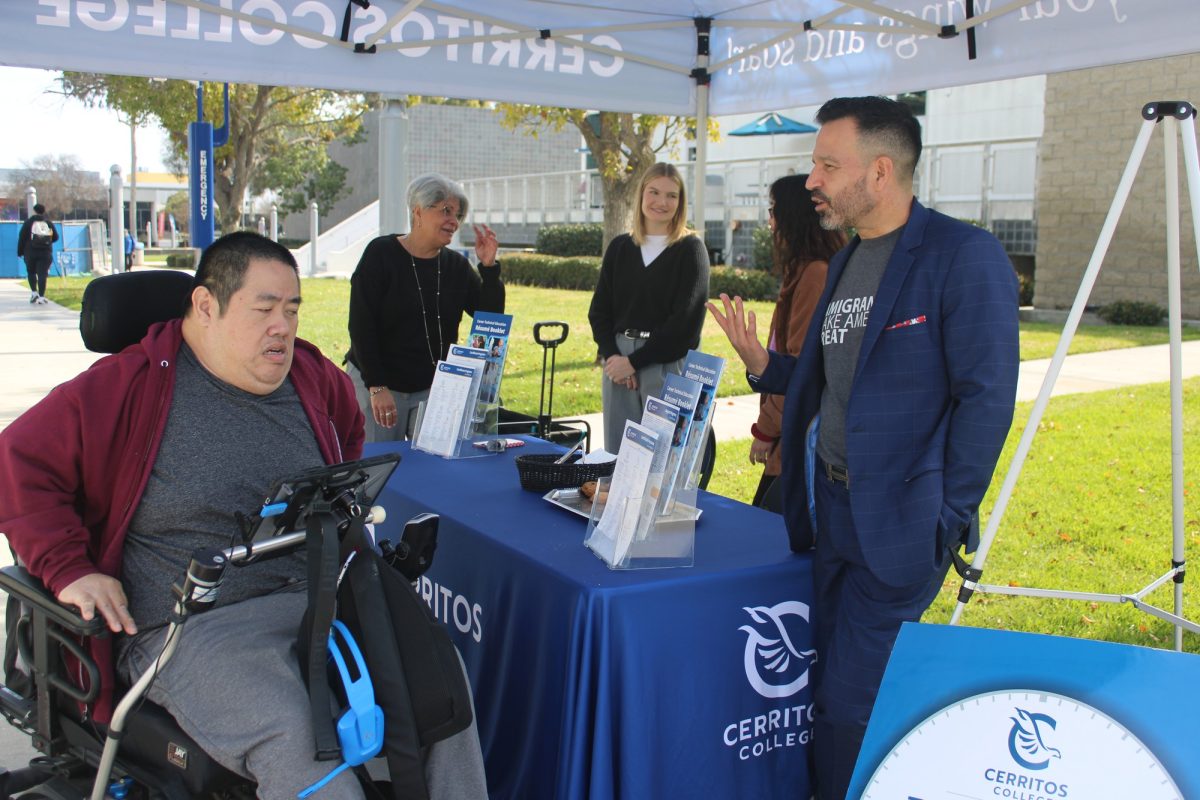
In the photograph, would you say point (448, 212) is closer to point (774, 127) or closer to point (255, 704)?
point (255, 704)

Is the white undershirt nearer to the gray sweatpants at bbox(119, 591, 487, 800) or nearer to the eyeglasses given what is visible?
the eyeglasses

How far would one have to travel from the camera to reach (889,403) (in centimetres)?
226

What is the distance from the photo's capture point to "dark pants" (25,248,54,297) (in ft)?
55.4

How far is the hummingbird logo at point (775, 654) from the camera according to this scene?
7.95ft

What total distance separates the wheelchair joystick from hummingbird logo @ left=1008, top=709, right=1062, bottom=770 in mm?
1382

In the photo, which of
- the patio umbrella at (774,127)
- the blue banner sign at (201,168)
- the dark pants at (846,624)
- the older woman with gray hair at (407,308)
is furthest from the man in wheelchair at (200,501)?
the patio umbrella at (774,127)

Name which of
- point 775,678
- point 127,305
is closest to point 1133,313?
point 775,678

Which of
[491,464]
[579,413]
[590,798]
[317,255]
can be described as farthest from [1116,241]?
[317,255]

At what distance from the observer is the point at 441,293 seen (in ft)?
14.0

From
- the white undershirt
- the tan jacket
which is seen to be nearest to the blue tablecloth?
the tan jacket

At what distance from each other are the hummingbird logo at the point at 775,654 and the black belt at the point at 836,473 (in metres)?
0.31

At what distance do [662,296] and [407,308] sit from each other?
104 centimetres

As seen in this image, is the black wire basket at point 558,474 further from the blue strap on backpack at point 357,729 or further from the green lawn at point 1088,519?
the green lawn at point 1088,519

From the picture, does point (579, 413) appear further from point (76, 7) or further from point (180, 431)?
point (180, 431)
